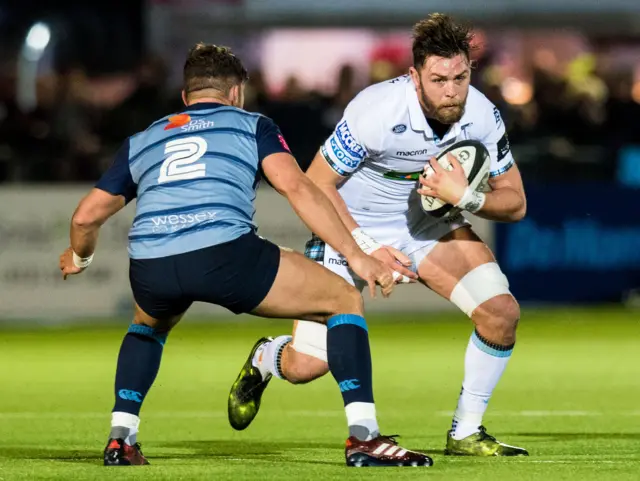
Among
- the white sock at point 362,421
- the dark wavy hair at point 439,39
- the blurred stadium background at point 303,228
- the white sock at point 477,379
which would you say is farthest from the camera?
the blurred stadium background at point 303,228

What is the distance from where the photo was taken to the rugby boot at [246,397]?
9781 millimetres

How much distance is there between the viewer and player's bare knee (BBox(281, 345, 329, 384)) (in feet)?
31.3

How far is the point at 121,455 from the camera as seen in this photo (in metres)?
8.01

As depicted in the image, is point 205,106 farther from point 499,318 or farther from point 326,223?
point 499,318

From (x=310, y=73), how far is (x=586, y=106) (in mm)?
5124

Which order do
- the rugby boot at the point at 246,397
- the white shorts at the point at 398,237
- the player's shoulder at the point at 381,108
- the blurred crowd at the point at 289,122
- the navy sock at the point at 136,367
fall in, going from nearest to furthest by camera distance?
the navy sock at the point at 136,367
the player's shoulder at the point at 381,108
the white shorts at the point at 398,237
the rugby boot at the point at 246,397
the blurred crowd at the point at 289,122

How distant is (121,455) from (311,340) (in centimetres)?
182

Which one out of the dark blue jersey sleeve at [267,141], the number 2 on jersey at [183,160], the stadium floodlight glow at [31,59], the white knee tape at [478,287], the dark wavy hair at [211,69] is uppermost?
the stadium floodlight glow at [31,59]

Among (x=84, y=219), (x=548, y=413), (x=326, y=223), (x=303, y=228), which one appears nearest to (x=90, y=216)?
(x=84, y=219)

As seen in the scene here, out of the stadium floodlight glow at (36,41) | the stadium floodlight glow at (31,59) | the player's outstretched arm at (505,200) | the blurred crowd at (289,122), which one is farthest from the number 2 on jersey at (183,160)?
the stadium floodlight glow at (36,41)

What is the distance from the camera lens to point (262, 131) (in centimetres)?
789

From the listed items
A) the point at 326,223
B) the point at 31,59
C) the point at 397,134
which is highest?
the point at 31,59

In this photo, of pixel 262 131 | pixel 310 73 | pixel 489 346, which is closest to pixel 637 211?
pixel 310 73

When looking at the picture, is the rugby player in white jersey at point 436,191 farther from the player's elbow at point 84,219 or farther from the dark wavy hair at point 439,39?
the player's elbow at point 84,219
